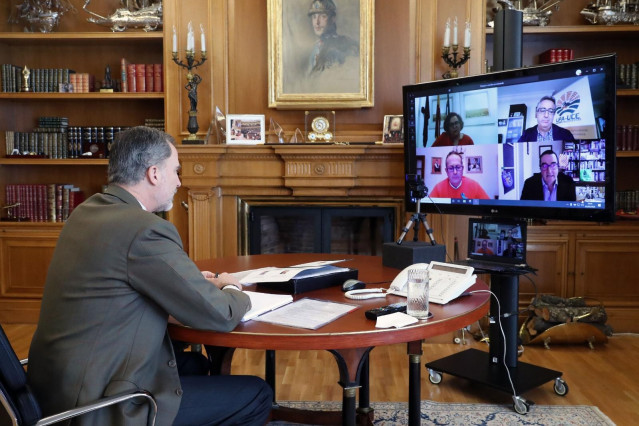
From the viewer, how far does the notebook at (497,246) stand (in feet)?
9.18

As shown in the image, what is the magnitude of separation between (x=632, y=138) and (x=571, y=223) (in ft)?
2.52

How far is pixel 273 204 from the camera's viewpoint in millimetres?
4145

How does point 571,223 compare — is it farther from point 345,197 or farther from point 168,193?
point 168,193

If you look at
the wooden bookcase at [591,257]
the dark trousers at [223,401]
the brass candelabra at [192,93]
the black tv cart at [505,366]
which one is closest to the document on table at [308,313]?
the dark trousers at [223,401]

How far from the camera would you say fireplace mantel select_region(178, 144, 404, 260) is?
155 inches

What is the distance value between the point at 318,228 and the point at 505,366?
1.60m

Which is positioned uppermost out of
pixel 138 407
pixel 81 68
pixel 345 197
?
pixel 81 68

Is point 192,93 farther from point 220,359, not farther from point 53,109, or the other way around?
point 220,359

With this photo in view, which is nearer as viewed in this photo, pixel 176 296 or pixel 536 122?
pixel 176 296

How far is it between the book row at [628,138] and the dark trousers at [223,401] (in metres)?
3.46

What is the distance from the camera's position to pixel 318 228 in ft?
13.7

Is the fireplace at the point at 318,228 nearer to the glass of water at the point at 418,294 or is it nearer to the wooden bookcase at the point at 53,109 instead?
the wooden bookcase at the point at 53,109

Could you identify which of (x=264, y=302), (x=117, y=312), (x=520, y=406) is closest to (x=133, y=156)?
(x=117, y=312)

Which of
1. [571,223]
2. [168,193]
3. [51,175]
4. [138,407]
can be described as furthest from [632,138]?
[51,175]
